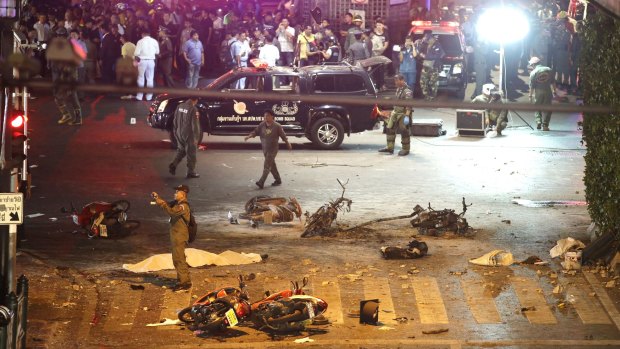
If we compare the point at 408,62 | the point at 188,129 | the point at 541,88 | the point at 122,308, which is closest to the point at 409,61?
the point at 408,62

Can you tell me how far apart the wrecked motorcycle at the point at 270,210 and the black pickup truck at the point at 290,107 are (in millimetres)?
7707

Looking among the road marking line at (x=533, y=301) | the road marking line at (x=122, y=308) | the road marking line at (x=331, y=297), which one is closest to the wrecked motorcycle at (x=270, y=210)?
the road marking line at (x=331, y=297)

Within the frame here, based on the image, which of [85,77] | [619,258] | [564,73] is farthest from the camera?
[564,73]

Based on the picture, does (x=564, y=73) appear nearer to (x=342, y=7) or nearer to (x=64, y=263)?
(x=342, y=7)

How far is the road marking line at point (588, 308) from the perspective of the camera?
52.2 feet

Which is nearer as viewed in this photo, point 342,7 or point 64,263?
point 64,263

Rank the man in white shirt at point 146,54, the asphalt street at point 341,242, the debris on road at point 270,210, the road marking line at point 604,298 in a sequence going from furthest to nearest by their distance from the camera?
1. the man in white shirt at point 146,54
2. the debris on road at point 270,210
3. the road marking line at point 604,298
4. the asphalt street at point 341,242

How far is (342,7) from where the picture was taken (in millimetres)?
46344

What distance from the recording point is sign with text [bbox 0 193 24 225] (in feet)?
44.1

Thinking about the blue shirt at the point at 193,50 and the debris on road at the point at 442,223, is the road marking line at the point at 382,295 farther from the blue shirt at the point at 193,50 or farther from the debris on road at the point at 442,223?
the blue shirt at the point at 193,50

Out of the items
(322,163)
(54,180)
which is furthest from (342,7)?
(54,180)

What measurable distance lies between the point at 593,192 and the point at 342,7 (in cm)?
2805

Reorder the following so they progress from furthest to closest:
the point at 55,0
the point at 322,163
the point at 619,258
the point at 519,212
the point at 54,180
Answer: the point at 55,0 < the point at 322,163 < the point at 54,180 < the point at 519,212 < the point at 619,258

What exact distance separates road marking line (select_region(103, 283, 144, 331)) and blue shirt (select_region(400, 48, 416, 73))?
74.3 ft
